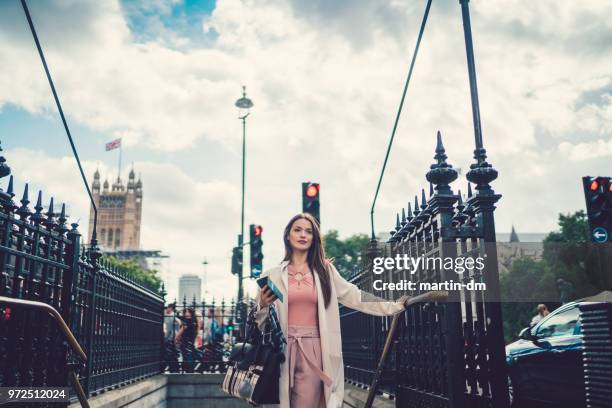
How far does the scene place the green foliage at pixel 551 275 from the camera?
121ft

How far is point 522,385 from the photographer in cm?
718

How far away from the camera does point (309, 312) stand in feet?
13.4

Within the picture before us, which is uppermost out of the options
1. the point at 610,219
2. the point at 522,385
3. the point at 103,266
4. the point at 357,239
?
the point at 357,239

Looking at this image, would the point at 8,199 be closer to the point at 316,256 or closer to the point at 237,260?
the point at 316,256

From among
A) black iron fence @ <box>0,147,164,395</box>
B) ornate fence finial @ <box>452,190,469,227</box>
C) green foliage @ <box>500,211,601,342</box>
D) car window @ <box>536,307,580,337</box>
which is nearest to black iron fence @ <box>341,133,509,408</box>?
ornate fence finial @ <box>452,190,469,227</box>

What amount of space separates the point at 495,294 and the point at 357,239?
220 feet

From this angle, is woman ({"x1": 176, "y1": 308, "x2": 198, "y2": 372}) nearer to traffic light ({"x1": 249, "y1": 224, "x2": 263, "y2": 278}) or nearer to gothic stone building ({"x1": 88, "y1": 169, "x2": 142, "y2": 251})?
traffic light ({"x1": 249, "y1": 224, "x2": 263, "y2": 278})

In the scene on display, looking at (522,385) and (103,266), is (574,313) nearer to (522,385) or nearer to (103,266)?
(522,385)

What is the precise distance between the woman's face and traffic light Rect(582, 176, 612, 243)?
7778 mm

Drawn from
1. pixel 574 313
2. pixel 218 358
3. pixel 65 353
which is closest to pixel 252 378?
pixel 65 353

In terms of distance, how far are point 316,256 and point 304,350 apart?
77 centimetres

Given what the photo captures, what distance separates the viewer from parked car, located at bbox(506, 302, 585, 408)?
6.19 meters

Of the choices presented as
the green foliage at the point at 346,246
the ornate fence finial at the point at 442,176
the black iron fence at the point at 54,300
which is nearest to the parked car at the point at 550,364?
the ornate fence finial at the point at 442,176

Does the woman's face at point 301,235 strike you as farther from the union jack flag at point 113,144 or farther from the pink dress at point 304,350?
the union jack flag at point 113,144
